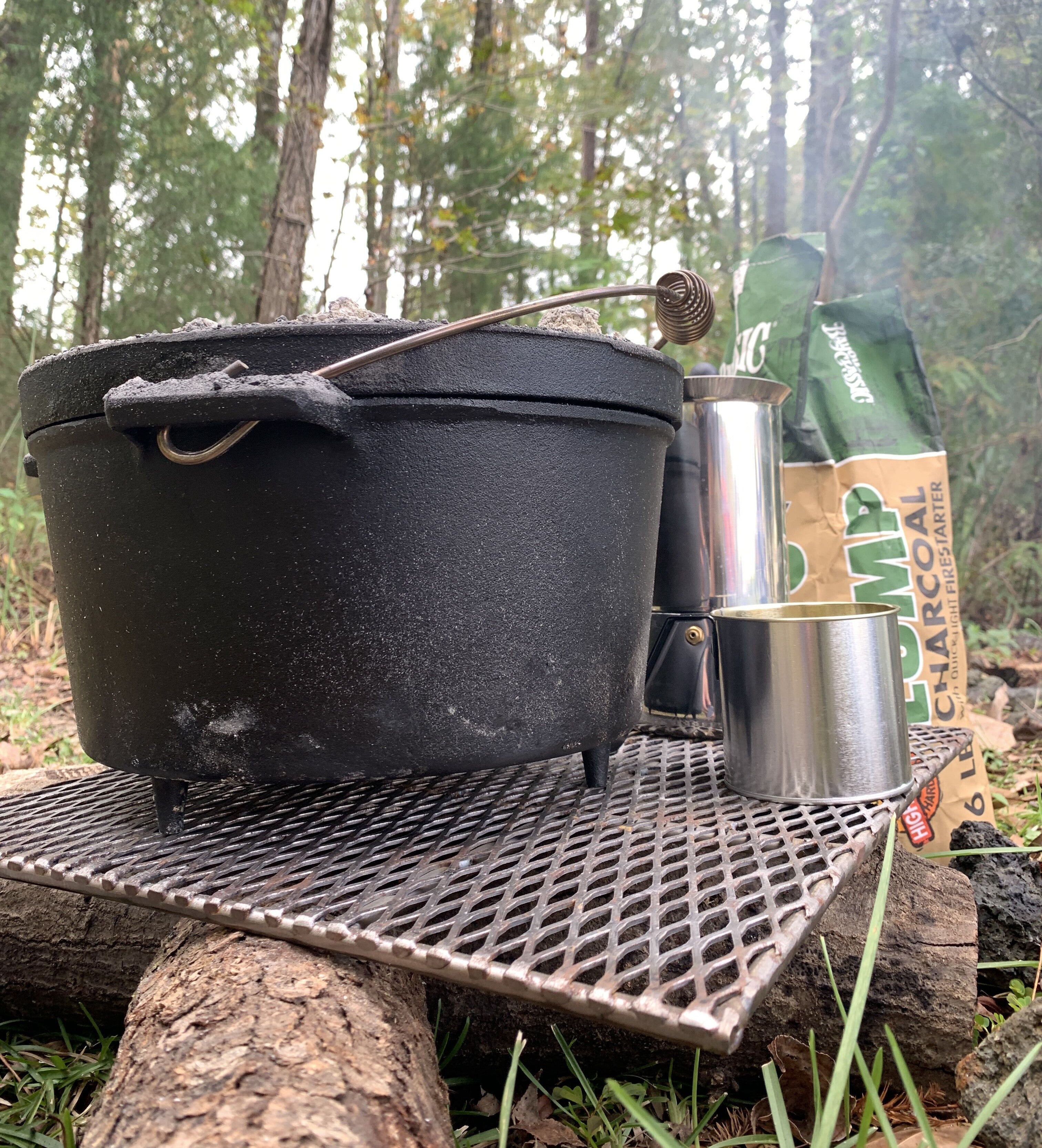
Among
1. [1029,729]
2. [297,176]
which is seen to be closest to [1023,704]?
[1029,729]

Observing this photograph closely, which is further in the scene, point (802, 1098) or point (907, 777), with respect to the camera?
point (907, 777)

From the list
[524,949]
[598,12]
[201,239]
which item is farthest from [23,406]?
[598,12]

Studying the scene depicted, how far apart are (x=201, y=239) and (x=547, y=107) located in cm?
233

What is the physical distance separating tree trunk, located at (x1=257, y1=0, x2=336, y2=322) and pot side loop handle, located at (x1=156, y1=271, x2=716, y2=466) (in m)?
Answer: 2.50

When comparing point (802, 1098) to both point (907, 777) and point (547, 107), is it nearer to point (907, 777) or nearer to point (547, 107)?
point (907, 777)

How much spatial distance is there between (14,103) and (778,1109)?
458 centimetres

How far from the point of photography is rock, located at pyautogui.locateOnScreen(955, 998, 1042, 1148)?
688 millimetres

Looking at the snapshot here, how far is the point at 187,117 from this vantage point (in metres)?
4.14

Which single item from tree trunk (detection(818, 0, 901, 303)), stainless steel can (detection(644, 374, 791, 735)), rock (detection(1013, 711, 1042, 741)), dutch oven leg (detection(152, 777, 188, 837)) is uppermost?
tree trunk (detection(818, 0, 901, 303))

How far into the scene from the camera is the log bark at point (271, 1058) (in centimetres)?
55

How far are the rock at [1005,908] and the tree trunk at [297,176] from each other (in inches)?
119

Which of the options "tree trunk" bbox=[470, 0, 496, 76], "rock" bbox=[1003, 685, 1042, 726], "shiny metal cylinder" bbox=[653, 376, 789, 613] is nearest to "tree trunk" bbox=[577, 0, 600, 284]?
"tree trunk" bbox=[470, 0, 496, 76]

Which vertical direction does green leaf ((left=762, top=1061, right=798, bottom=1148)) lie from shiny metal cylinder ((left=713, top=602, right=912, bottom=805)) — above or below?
below

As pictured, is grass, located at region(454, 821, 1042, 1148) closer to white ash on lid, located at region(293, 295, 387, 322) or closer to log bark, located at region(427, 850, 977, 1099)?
log bark, located at region(427, 850, 977, 1099)
